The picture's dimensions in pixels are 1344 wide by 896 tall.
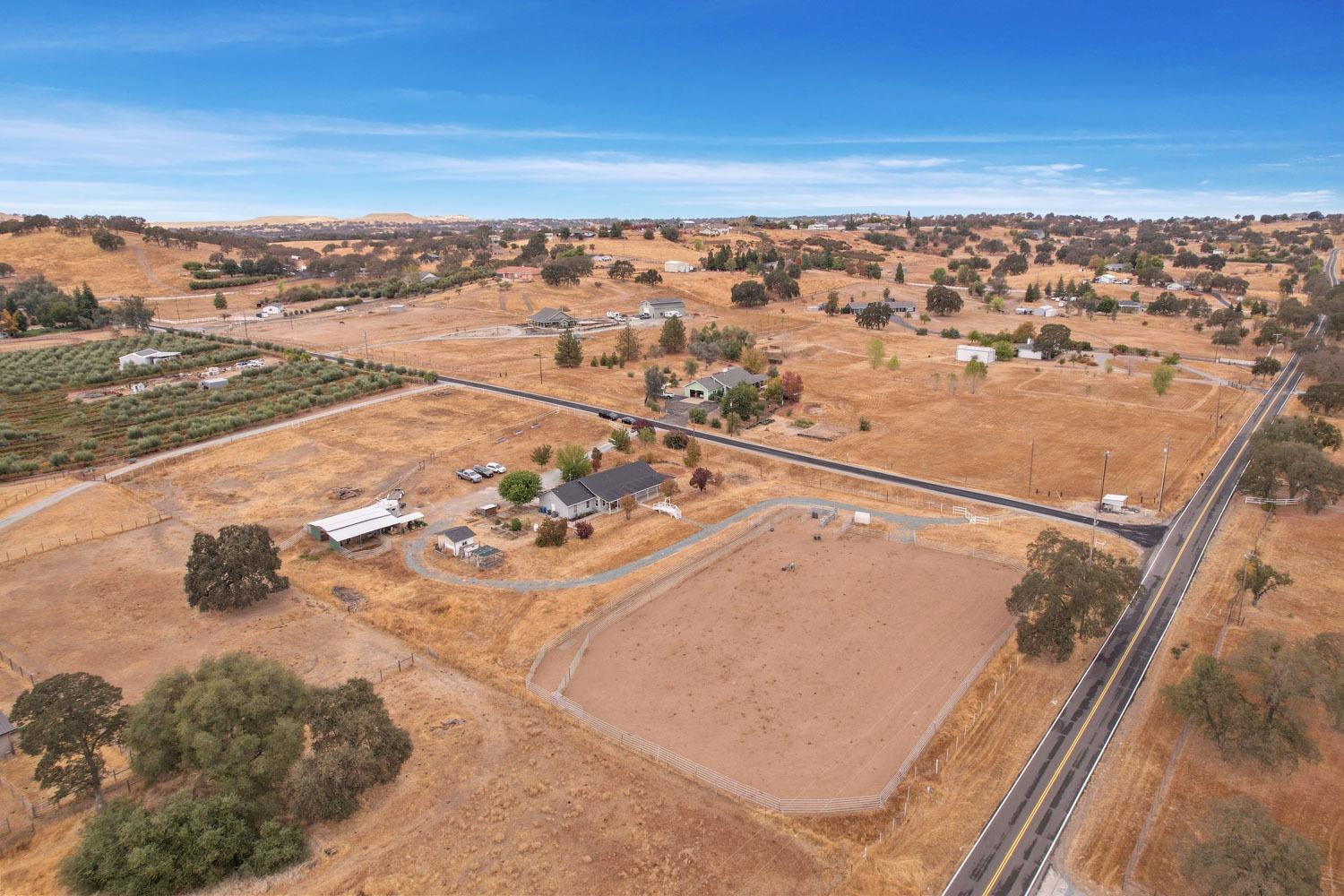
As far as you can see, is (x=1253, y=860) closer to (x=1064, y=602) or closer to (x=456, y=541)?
(x=1064, y=602)

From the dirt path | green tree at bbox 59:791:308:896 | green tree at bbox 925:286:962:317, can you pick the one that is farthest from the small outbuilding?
the dirt path

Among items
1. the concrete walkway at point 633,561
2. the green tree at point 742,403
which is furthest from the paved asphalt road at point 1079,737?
the green tree at point 742,403

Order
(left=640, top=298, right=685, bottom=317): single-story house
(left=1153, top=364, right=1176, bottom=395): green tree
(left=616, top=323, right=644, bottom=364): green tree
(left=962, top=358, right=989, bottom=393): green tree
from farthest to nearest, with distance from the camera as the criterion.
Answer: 1. (left=640, top=298, right=685, bottom=317): single-story house
2. (left=616, top=323, right=644, bottom=364): green tree
3. (left=962, top=358, right=989, bottom=393): green tree
4. (left=1153, top=364, right=1176, bottom=395): green tree

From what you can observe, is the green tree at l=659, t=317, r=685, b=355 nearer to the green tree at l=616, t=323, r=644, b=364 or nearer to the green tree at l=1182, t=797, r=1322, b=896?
the green tree at l=616, t=323, r=644, b=364

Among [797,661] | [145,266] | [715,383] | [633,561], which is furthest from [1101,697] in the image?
[145,266]

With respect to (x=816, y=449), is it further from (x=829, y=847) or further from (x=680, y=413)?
(x=829, y=847)

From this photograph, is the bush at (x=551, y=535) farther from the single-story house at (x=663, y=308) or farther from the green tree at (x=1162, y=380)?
the single-story house at (x=663, y=308)

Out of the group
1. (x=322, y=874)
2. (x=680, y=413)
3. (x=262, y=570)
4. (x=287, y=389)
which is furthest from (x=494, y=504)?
(x=287, y=389)

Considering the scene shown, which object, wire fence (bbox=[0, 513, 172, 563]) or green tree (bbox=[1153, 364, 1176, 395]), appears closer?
wire fence (bbox=[0, 513, 172, 563])
